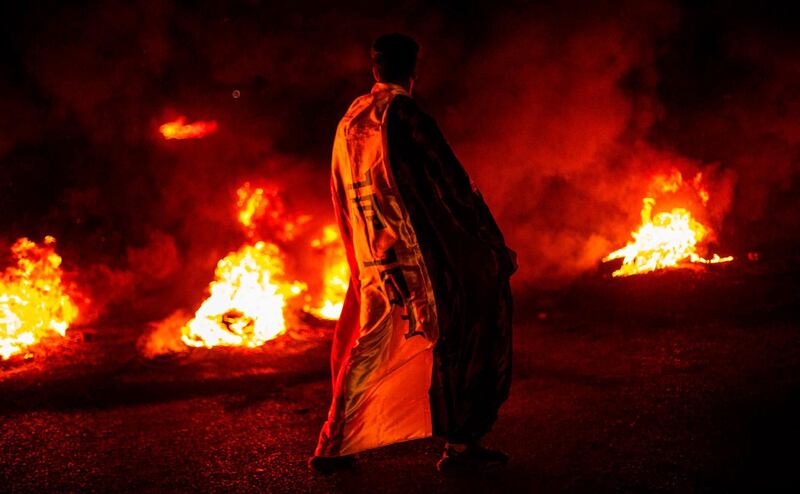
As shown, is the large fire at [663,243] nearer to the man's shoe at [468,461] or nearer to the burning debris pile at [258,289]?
the burning debris pile at [258,289]

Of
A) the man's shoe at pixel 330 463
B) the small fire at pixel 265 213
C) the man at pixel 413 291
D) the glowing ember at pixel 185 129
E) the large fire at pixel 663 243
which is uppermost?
the glowing ember at pixel 185 129

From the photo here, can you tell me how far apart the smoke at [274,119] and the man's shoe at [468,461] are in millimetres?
4868

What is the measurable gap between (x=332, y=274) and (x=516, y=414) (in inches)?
161

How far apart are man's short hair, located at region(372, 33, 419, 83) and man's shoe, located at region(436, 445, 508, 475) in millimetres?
1784

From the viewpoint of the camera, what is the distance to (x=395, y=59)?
3.54 metres

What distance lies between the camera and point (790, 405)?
4.06m

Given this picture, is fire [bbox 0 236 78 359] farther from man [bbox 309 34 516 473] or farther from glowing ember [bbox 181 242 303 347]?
man [bbox 309 34 516 473]

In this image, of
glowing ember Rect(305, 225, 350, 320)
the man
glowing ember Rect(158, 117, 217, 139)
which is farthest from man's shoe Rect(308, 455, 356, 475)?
glowing ember Rect(158, 117, 217, 139)

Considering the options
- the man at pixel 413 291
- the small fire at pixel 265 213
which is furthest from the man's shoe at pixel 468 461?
the small fire at pixel 265 213

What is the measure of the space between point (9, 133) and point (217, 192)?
7.98ft

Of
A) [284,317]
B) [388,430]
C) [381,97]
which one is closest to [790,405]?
[388,430]

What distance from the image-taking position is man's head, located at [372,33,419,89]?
139 inches

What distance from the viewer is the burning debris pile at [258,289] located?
6449mm

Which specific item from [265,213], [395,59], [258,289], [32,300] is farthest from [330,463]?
[265,213]
